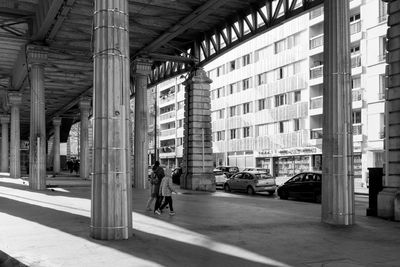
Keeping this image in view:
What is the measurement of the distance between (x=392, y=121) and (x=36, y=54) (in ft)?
63.5

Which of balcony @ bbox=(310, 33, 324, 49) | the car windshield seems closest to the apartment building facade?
balcony @ bbox=(310, 33, 324, 49)

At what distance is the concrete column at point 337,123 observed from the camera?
42.9 ft

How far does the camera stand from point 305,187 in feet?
77.5

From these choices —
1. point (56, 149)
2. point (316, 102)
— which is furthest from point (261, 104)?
point (56, 149)

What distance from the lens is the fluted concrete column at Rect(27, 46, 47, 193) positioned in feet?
84.8

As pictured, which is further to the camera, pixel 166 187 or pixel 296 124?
pixel 296 124

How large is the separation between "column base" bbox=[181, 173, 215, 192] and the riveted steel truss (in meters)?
6.72

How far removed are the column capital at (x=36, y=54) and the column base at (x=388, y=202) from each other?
63.9ft

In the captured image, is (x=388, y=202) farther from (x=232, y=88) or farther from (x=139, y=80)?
(x=232, y=88)

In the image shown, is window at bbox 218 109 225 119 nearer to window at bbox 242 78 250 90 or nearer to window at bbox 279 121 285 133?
window at bbox 242 78 250 90

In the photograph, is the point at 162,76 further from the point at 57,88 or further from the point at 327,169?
the point at 327,169

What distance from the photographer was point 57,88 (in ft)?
140

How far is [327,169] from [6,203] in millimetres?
11940

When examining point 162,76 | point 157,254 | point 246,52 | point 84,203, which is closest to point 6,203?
point 84,203
